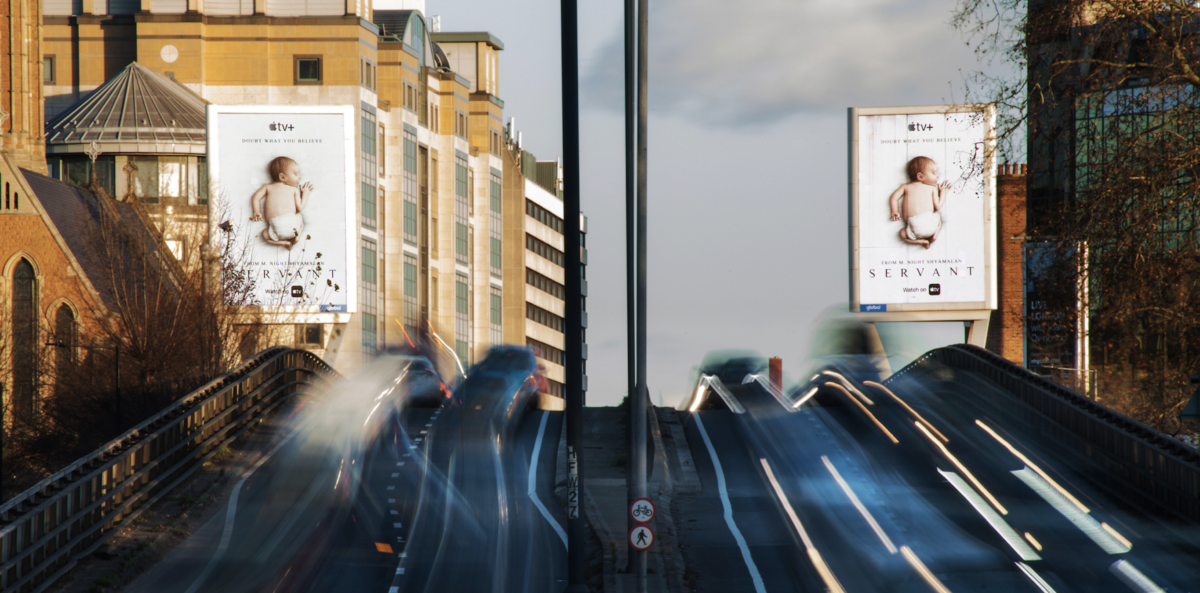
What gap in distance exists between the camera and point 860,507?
74.2 ft

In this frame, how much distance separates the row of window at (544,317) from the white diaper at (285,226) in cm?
7343

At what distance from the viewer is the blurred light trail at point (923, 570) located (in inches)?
667

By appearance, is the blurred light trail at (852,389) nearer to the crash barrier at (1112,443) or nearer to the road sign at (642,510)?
the crash barrier at (1112,443)

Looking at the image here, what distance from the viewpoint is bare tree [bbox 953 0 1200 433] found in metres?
17.5

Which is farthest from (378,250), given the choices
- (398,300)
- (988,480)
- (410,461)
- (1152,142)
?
(1152,142)

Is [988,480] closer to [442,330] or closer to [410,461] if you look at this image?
[410,461]

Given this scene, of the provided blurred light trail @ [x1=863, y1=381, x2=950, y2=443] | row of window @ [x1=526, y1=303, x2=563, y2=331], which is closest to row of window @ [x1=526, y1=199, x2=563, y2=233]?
row of window @ [x1=526, y1=303, x2=563, y2=331]

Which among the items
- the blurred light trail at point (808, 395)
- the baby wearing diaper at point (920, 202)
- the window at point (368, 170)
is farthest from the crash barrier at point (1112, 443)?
the window at point (368, 170)

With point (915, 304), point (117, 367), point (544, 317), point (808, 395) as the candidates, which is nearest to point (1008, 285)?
point (915, 304)

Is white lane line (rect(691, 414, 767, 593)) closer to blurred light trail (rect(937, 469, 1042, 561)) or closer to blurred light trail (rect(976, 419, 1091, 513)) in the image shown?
blurred light trail (rect(937, 469, 1042, 561))

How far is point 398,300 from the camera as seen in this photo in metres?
90.9

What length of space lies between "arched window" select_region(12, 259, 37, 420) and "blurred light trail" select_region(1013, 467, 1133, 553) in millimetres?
44326

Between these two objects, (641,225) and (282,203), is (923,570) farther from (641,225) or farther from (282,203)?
(282,203)

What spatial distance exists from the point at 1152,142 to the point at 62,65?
9494 centimetres
